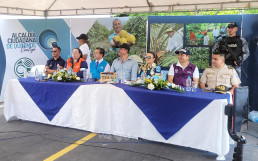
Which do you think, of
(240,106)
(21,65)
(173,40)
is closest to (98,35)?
(173,40)

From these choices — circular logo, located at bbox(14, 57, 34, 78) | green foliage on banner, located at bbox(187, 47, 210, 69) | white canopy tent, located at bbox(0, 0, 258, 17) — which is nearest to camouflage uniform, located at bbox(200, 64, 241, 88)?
green foliage on banner, located at bbox(187, 47, 210, 69)

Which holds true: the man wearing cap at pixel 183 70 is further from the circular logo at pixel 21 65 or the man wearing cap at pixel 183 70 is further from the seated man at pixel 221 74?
the circular logo at pixel 21 65

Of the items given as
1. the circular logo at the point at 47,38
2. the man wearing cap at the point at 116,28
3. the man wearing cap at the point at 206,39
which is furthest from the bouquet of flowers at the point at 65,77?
the circular logo at the point at 47,38

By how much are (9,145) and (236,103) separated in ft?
9.53

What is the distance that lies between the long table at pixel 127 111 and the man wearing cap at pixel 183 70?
0.57 m

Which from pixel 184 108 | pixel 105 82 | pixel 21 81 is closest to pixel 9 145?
pixel 21 81

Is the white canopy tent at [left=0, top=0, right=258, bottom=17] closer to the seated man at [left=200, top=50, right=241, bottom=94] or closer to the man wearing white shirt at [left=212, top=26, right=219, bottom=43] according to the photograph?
the man wearing white shirt at [left=212, top=26, right=219, bottom=43]

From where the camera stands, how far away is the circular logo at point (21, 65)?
6866 mm

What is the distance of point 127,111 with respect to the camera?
12.0 ft

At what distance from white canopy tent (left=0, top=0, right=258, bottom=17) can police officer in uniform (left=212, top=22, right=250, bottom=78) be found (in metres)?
0.77

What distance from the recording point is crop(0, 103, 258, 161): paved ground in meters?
3.20

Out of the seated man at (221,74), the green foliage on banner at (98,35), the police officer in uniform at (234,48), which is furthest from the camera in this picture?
the green foliage on banner at (98,35)

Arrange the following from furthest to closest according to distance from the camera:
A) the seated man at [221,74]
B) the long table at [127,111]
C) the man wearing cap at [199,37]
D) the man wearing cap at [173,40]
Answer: the man wearing cap at [173,40]
the man wearing cap at [199,37]
the seated man at [221,74]
the long table at [127,111]

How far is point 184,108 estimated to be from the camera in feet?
10.8
